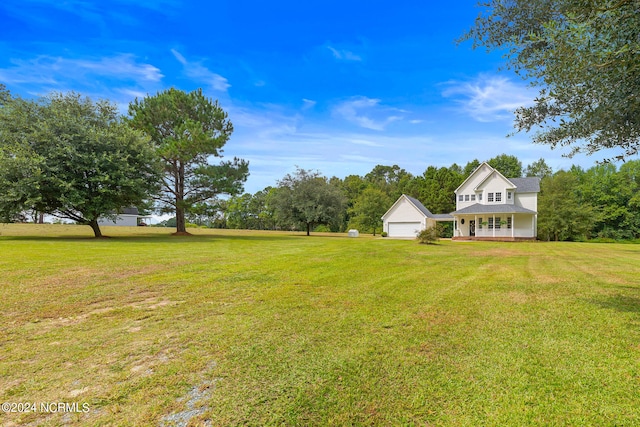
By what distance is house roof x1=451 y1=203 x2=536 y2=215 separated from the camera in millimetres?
30281

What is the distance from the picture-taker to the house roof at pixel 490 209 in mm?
30281

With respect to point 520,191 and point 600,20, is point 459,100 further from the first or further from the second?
point 520,191

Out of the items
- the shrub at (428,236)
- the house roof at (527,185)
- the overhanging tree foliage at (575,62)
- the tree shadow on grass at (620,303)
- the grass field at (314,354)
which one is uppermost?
the house roof at (527,185)

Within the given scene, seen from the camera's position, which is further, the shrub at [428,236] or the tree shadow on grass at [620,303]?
the shrub at [428,236]

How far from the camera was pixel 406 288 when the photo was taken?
689 centimetres

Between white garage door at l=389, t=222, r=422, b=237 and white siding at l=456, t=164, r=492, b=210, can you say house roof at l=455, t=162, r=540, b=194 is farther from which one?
white garage door at l=389, t=222, r=422, b=237

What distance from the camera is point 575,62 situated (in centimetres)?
388

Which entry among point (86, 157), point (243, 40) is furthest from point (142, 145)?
point (243, 40)

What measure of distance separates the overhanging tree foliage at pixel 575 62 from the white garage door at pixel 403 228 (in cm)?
3226

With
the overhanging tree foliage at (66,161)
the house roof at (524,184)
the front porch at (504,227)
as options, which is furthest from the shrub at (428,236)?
the overhanging tree foliage at (66,161)

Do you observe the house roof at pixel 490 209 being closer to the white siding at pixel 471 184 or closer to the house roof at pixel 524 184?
the white siding at pixel 471 184

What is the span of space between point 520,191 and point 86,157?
38.1 metres

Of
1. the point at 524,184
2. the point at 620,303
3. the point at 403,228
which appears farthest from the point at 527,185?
the point at 620,303

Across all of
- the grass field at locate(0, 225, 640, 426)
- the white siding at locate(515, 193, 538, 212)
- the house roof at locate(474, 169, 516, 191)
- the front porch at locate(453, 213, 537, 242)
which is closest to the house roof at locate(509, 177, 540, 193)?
the white siding at locate(515, 193, 538, 212)
